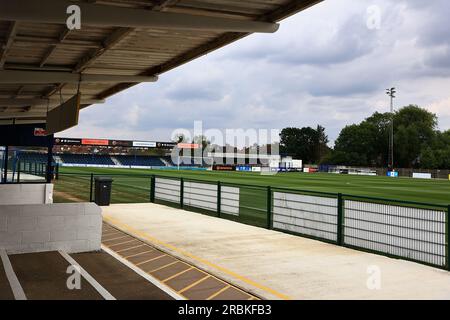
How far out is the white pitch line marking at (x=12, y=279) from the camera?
6945mm

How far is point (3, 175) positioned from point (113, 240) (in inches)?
483

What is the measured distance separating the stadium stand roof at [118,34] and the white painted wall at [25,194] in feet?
14.5

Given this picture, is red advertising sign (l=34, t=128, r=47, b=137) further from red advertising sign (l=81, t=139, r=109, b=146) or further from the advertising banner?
the advertising banner

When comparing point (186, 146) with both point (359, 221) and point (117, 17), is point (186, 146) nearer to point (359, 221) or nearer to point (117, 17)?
point (359, 221)

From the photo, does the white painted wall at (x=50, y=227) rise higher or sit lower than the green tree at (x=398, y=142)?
lower

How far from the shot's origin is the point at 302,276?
27.2 ft

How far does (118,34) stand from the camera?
9672 mm

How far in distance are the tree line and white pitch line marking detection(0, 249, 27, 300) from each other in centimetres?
10146

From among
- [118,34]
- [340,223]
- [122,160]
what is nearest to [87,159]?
[122,160]

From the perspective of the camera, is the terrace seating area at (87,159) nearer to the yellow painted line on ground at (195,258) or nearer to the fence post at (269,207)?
the yellow painted line on ground at (195,258)

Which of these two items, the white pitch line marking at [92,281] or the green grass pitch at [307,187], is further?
the green grass pitch at [307,187]

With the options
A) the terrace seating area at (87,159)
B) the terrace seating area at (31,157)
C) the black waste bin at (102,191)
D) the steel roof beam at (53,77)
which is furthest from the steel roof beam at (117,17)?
the terrace seating area at (87,159)

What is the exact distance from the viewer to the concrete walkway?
7379 millimetres
